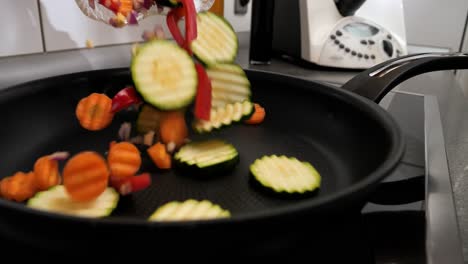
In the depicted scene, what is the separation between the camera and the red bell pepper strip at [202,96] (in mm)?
465

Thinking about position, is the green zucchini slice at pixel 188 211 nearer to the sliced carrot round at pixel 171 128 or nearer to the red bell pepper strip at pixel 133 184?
the red bell pepper strip at pixel 133 184

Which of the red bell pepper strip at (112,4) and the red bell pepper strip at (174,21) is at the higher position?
the red bell pepper strip at (112,4)

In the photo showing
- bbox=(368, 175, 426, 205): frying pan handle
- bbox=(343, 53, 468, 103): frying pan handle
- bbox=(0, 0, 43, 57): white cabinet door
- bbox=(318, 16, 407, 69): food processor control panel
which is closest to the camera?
bbox=(368, 175, 426, 205): frying pan handle

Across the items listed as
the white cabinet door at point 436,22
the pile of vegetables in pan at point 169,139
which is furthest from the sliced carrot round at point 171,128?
the white cabinet door at point 436,22

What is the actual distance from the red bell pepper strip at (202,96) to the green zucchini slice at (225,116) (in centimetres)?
2

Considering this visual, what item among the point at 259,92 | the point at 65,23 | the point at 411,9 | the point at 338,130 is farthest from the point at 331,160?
the point at 411,9

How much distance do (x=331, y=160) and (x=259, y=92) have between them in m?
0.17

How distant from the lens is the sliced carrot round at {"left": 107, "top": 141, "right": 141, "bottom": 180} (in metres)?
0.40

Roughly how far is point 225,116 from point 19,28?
408 mm

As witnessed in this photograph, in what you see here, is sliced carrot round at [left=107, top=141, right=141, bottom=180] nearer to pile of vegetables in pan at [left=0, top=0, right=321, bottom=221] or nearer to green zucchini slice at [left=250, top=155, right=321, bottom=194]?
pile of vegetables in pan at [left=0, top=0, right=321, bottom=221]

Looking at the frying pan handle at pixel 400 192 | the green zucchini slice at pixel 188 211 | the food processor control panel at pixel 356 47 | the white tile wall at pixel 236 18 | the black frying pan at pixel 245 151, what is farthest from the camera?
the white tile wall at pixel 236 18

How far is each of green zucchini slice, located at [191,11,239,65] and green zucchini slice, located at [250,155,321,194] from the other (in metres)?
0.13

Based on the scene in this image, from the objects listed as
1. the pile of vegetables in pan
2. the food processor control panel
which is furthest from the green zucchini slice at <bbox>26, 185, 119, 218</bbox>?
the food processor control panel

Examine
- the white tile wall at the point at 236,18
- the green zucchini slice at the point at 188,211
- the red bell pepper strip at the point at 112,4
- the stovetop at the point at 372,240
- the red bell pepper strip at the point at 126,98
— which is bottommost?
the stovetop at the point at 372,240
